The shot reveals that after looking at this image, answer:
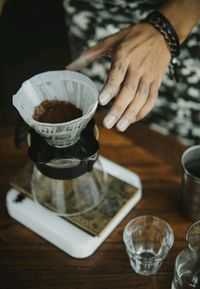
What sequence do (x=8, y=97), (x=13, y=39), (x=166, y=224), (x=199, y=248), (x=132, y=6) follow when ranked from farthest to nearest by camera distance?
(x=13, y=39)
(x=8, y=97)
(x=132, y=6)
(x=166, y=224)
(x=199, y=248)

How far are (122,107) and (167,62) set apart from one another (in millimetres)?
265

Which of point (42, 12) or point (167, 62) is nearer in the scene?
point (167, 62)

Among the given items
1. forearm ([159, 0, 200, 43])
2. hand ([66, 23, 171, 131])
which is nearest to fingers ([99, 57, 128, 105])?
hand ([66, 23, 171, 131])

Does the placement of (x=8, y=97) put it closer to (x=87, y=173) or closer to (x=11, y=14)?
(x=11, y=14)

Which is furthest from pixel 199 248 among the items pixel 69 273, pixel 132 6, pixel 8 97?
pixel 8 97

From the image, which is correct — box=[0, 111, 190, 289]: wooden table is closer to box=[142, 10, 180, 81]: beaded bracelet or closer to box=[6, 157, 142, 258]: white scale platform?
box=[6, 157, 142, 258]: white scale platform

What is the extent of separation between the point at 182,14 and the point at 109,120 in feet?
1.50

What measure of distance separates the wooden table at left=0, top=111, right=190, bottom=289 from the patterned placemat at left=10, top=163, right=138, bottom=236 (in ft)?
0.16

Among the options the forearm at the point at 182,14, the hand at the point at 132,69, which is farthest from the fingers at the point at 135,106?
the forearm at the point at 182,14

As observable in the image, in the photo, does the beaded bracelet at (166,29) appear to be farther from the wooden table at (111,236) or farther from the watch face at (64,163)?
the watch face at (64,163)

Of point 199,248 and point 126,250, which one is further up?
point 199,248

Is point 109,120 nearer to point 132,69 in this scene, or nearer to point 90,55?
point 132,69

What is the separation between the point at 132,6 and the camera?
1.59 metres

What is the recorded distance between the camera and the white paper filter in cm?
110
